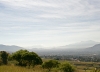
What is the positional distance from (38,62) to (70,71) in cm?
A: 1206

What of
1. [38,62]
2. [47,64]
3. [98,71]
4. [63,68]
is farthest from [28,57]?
[98,71]

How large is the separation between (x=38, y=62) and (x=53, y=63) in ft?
14.4

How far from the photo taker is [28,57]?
28047mm

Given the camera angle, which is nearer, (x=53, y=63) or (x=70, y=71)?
(x=70, y=71)

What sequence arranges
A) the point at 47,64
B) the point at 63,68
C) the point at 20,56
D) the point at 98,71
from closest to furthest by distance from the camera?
the point at 98,71 < the point at 63,68 < the point at 20,56 < the point at 47,64

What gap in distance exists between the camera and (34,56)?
29.7 metres

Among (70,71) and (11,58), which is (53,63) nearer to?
(11,58)

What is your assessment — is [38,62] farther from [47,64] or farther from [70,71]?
[70,71]

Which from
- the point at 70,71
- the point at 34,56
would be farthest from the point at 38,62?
the point at 70,71

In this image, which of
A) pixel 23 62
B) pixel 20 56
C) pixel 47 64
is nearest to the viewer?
pixel 23 62

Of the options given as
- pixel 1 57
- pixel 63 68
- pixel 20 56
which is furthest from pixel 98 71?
pixel 1 57

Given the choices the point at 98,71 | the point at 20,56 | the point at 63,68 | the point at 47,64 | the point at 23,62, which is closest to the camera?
the point at 98,71

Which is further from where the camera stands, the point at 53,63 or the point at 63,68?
the point at 53,63

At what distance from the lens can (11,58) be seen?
30.3 m
